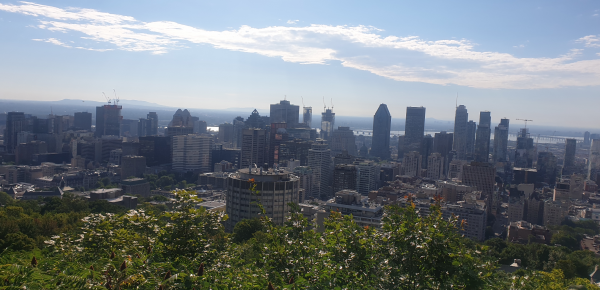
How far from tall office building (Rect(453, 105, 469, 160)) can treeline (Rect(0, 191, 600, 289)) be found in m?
81.2

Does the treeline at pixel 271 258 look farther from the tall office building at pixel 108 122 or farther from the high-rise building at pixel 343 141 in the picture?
the tall office building at pixel 108 122

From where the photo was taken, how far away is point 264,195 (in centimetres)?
1947

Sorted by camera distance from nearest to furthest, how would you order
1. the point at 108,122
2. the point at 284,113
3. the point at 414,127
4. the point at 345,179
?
the point at 345,179 < the point at 108,122 < the point at 414,127 < the point at 284,113

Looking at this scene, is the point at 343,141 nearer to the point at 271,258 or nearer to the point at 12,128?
the point at 12,128

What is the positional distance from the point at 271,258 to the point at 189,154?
185ft

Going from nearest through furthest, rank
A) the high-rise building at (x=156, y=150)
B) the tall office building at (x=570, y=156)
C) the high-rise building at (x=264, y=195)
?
the high-rise building at (x=264, y=195)
the high-rise building at (x=156, y=150)
the tall office building at (x=570, y=156)

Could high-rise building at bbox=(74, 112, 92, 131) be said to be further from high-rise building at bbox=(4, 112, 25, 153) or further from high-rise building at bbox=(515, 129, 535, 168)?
high-rise building at bbox=(515, 129, 535, 168)

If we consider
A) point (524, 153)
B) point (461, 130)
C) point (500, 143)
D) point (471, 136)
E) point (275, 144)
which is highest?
point (461, 130)

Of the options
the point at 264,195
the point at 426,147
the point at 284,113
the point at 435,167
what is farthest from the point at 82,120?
the point at 264,195

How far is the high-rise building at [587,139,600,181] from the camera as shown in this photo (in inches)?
2165

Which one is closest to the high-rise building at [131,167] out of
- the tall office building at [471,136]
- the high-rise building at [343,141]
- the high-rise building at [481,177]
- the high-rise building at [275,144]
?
the high-rise building at [275,144]

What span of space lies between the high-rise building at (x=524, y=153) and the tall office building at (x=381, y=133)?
25592 mm

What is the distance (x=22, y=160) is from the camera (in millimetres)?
55406

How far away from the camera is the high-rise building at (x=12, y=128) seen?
212ft
